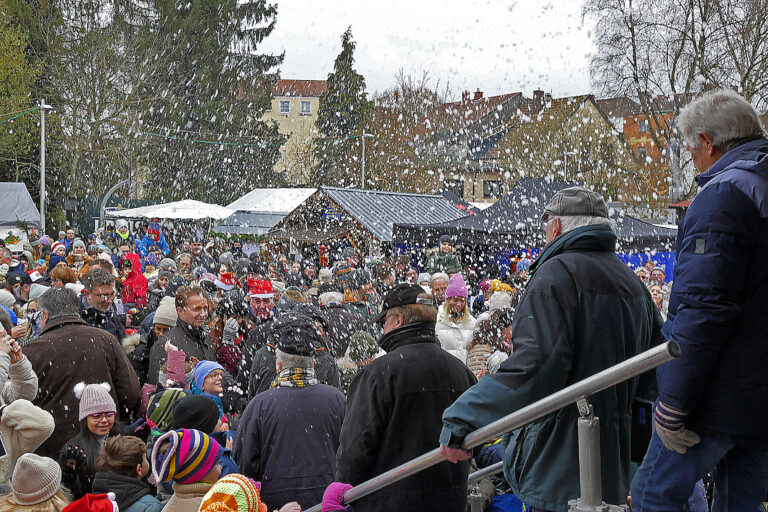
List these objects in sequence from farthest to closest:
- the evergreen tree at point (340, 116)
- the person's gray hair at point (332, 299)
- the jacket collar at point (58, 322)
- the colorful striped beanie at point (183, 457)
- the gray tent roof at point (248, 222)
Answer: the evergreen tree at point (340, 116)
the gray tent roof at point (248, 222)
the person's gray hair at point (332, 299)
the jacket collar at point (58, 322)
the colorful striped beanie at point (183, 457)

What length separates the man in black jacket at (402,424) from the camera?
354 cm

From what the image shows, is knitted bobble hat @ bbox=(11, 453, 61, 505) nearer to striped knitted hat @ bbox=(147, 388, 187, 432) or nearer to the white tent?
striped knitted hat @ bbox=(147, 388, 187, 432)

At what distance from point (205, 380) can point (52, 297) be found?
1.17 m

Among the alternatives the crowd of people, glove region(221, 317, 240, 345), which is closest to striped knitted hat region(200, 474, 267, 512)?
the crowd of people

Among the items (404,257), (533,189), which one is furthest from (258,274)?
(533,189)

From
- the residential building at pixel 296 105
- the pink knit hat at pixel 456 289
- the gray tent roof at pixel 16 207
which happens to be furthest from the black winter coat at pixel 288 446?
the residential building at pixel 296 105

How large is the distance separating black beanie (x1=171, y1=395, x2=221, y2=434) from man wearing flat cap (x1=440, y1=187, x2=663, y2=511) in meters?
1.82

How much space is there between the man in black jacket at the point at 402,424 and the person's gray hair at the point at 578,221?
0.87 meters

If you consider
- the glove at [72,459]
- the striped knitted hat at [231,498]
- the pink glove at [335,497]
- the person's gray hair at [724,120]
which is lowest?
the glove at [72,459]

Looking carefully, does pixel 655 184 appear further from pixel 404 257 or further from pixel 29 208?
pixel 29 208

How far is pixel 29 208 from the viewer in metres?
28.2

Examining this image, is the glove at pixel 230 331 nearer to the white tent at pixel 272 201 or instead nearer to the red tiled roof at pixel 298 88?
the white tent at pixel 272 201

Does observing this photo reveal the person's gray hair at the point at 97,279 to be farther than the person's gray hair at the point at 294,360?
Yes

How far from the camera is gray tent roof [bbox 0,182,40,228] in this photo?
1078 inches
